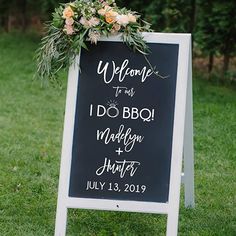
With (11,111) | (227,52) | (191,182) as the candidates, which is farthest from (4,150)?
(227,52)

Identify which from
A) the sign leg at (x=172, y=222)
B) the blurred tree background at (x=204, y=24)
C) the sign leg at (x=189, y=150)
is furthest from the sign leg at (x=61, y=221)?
the blurred tree background at (x=204, y=24)

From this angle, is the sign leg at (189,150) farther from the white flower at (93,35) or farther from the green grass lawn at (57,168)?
the white flower at (93,35)

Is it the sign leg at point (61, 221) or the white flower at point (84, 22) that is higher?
the white flower at point (84, 22)

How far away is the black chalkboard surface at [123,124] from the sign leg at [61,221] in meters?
0.13

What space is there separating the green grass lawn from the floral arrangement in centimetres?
112

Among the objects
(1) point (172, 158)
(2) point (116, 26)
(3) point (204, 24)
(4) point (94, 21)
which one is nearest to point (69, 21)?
(4) point (94, 21)

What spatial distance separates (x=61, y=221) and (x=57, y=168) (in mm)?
1748

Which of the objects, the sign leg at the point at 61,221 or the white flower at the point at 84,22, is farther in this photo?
the sign leg at the point at 61,221

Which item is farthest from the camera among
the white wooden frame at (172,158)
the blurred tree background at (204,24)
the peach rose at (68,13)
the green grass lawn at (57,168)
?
the blurred tree background at (204,24)

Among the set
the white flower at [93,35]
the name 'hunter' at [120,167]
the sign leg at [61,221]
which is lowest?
the sign leg at [61,221]

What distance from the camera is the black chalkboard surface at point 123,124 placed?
4227mm

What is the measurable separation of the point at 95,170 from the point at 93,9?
1.01 metres

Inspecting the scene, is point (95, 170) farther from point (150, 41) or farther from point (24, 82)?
point (24, 82)

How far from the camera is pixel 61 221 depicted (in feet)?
13.9
